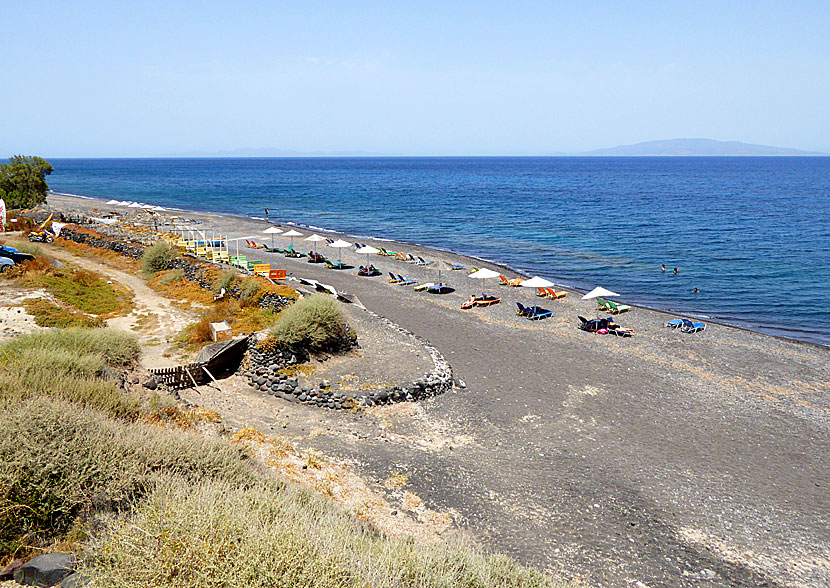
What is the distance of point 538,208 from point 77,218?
167ft

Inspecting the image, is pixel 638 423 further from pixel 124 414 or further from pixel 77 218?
pixel 77 218

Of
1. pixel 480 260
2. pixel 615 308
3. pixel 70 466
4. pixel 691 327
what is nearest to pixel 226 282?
pixel 70 466

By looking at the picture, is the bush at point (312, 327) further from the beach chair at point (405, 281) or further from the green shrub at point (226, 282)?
the beach chair at point (405, 281)

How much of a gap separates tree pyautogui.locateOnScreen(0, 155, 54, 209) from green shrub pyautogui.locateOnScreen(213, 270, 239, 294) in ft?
106

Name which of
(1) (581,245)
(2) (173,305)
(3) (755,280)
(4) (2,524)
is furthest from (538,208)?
(4) (2,524)

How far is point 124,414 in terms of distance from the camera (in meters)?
8.63

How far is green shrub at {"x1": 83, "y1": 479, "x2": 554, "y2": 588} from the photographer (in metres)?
4.47

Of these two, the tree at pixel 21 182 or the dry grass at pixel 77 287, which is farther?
A: the tree at pixel 21 182

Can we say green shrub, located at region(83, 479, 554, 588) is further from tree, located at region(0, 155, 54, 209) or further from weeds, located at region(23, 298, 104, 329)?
tree, located at region(0, 155, 54, 209)

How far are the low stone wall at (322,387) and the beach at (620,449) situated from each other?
0.30 m

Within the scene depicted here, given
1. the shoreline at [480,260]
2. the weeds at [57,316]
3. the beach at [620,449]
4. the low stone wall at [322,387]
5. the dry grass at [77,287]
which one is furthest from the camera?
the shoreline at [480,260]

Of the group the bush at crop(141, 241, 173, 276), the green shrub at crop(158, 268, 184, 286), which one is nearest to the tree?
the bush at crop(141, 241, 173, 276)

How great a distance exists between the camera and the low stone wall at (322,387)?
13234 mm

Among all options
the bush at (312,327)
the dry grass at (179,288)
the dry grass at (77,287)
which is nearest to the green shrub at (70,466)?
the bush at (312,327)
